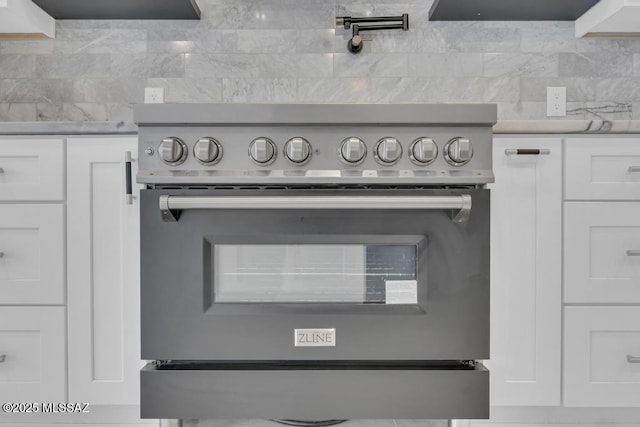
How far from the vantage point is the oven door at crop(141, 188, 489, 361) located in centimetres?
99

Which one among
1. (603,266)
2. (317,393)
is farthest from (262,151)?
(603,266)

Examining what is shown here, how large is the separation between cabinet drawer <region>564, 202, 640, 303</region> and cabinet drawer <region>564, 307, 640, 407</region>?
0.04 metres

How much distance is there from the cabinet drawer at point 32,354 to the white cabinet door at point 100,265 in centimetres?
3

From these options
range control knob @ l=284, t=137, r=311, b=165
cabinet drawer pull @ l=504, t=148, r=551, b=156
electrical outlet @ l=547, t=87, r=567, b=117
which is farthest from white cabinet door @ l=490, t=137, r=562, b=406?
electrical outlet @ l=547, t=87, r=567, b=117

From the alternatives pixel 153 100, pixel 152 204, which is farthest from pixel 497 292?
pixel 153 100

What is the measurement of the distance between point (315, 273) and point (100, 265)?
1.88 feet

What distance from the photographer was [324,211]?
0.99m

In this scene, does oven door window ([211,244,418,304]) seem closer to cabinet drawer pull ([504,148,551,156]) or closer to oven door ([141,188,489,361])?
oven door ([141,188,489,361])

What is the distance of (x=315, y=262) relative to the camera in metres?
1.01

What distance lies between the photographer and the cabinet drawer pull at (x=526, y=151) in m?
1.11

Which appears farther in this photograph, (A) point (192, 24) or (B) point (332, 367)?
(A) point (192, 24)

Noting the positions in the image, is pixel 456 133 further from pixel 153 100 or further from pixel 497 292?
pixel 153 100

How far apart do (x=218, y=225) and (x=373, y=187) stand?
1.23ft

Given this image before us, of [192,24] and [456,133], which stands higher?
[192,24]
